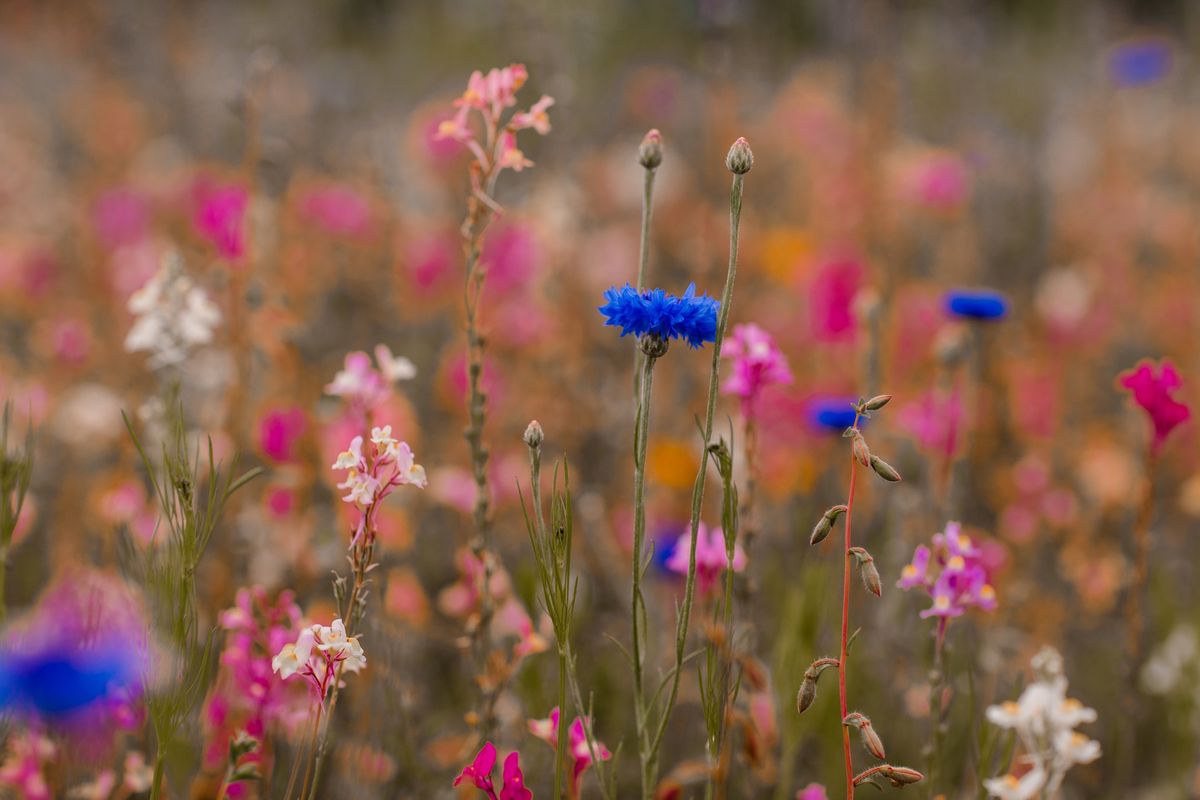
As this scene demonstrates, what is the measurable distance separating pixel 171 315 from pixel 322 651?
2.52 feet

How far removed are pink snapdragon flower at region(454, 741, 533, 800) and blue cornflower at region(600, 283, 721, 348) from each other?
46 centimetres

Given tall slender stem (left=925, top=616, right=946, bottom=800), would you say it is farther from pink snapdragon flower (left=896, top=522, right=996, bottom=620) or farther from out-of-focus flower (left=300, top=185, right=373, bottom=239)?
out-of-focus flower (left=300, top=185, right=373, bottom=239)

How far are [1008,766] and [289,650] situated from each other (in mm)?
821

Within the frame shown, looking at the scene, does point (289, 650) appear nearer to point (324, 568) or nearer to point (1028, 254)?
point (324, 568)

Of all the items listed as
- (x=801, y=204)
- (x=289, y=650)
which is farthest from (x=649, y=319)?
(x=801, y=204)

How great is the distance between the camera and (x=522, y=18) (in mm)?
2920

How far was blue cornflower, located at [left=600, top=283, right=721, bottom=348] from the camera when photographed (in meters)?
1.09

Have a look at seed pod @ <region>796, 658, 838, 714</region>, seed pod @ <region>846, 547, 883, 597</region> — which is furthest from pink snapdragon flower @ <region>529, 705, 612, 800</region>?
seed pod @ <region>846, 547, 883, 597</region>

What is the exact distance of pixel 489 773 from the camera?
3.78ft

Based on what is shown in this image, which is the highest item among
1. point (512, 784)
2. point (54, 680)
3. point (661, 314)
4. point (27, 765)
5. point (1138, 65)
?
point (1138, 65)

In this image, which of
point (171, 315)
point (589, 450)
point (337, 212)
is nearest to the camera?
point (171, 315)

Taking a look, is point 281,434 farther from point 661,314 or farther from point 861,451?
point 861,451

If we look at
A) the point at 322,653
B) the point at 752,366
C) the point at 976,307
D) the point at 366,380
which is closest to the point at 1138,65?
the point at 976,307

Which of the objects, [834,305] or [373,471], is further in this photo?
[834,305]
